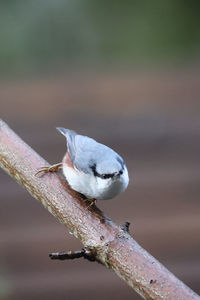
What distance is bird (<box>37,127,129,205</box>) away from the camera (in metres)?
1.36

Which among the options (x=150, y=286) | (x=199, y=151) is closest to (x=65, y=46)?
(x=199, y=151)

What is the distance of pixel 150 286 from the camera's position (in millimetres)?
980

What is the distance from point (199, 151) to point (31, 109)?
3.24 feet

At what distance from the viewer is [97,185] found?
1423 mm

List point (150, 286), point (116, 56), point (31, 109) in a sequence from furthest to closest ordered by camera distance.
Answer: point (116, 56), point (31, 109), point (150, 286)

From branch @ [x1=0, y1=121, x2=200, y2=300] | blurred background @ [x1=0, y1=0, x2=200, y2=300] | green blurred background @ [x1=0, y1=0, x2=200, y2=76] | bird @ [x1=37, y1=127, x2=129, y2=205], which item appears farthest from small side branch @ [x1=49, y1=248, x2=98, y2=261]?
green blurred background @ [x1=0, y1=0, x2=200, y2=76]

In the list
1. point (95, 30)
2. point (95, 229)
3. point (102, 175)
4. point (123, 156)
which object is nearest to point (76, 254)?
point (95, 229)

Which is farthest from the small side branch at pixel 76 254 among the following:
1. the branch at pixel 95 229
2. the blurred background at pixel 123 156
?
the blurred background at pixel 123 156

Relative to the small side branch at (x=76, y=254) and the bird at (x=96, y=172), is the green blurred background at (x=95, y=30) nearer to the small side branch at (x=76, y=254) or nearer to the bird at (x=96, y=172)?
the bird at (x=96, y=172)

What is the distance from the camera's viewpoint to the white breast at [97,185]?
1.37 meters

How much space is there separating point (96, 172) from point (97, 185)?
0.03 meters

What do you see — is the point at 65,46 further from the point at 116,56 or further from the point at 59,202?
the point at 59,202

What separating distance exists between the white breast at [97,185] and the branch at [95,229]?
5cm

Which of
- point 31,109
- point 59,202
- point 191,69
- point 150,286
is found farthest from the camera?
point 191,69
